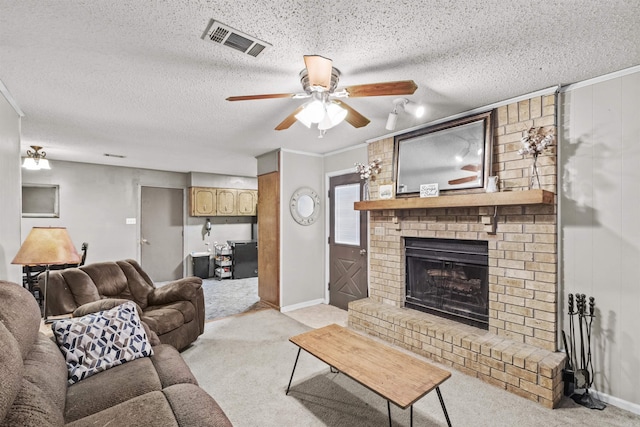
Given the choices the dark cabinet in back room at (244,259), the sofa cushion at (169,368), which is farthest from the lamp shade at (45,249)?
the dark cabinet in back room at (244,259)

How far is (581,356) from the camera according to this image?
2334 millimetres

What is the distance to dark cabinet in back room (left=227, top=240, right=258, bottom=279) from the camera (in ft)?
21.8

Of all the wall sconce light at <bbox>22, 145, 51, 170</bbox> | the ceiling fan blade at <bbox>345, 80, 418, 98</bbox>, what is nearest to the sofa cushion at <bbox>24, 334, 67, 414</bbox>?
the ceiling fan blade at <bbox>345, 80, 418, 98</bbox>

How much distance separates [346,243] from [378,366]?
2.61 meters

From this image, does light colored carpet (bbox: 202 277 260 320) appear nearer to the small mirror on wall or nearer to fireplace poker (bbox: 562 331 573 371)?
the small mirror on wall

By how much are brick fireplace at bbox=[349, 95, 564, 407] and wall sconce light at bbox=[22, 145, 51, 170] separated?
16.6 feet

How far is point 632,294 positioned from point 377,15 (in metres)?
2.54

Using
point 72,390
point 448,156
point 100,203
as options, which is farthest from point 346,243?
point 100,203

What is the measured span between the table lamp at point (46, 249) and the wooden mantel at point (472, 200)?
9.55ft

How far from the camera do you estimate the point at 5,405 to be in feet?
3.18

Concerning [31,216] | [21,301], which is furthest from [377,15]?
[31,216]

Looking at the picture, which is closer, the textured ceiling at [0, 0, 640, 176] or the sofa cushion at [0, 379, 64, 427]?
the sofa cushion at [0, 379, 64, 427]

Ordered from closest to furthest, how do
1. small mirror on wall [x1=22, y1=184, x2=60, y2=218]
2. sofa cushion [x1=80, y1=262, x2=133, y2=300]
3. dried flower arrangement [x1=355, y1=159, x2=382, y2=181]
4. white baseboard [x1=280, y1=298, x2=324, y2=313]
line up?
sofa cushion [x1=80, y1=262, x2=133, y2=300] < dried flower arrangement [x1=355, y1=159, x2=382, y2=181] < white baseboard [x1=280, y1=298, x2=324, y2=313] < small mirror on wall [x1=22, y1=184, x2=60, y2=218]

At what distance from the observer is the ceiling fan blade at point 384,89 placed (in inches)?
70.1
